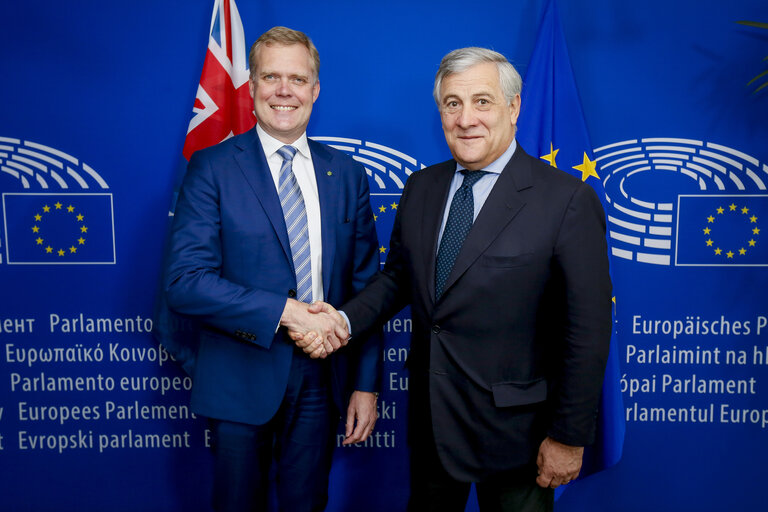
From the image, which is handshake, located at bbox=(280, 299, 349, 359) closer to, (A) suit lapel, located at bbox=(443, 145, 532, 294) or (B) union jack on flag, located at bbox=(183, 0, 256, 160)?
(A) suit lapel, located at bbox=(443, 145, 532, 294)

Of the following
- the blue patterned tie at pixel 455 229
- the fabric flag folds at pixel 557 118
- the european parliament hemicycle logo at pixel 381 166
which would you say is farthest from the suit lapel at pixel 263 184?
the fabric flag folds at pixel 557 118

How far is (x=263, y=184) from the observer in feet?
5.70

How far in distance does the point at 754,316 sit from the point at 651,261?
55cm

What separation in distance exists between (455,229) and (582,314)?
1.37 feet

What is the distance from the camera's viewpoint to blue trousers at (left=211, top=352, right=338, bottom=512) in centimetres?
181

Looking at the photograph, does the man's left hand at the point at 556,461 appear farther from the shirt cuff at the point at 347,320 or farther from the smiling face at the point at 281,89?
the smiling face at the point at 281,89

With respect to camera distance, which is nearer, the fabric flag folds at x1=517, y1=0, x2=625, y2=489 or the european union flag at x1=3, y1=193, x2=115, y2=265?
the fabric flag folds at x1=517, y1=0, x2=625, y2=489

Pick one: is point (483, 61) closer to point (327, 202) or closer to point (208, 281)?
point (327, 202)

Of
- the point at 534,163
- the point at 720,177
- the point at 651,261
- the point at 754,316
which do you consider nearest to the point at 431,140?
the point at 534,163

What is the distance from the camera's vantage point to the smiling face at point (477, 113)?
1574 mm

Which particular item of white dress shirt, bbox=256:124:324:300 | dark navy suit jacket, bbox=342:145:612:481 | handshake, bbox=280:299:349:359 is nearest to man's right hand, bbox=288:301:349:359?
handshake, bbox=280:299:349:359

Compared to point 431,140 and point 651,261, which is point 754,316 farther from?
point 431,140

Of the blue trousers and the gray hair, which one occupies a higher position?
the gray hair

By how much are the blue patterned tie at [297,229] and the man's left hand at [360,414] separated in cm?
44
